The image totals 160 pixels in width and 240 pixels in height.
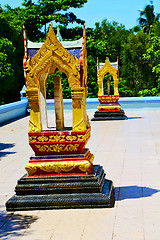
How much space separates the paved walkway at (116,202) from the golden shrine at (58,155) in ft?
0.75

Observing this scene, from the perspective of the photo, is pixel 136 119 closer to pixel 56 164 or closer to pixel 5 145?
pixel 5 145

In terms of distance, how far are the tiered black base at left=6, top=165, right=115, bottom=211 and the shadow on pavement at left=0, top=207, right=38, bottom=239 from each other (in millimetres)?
245

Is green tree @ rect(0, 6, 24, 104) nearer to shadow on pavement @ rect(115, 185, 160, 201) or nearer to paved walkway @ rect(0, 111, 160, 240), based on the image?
paved walkway @ rect(0, 111, 160, 240)

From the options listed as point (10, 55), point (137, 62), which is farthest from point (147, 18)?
point (10, 55)

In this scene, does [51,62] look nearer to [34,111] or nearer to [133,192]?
[34,111]

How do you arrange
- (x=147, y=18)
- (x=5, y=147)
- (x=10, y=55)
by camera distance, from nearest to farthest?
(x=5, y=147), (x=10, y=55), (x=147, y=18)

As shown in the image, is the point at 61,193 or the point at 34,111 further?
the point at 34,111

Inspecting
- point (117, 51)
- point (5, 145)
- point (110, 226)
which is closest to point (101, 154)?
point (5, 145)

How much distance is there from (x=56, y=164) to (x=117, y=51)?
29.7 m

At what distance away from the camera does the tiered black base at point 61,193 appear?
6562mm

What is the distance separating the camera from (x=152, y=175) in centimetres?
841

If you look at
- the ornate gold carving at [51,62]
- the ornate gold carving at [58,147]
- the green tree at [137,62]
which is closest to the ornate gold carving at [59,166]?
the ornate gold carving at [58,147]

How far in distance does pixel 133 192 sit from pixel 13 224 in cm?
233

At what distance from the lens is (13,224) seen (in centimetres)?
609
